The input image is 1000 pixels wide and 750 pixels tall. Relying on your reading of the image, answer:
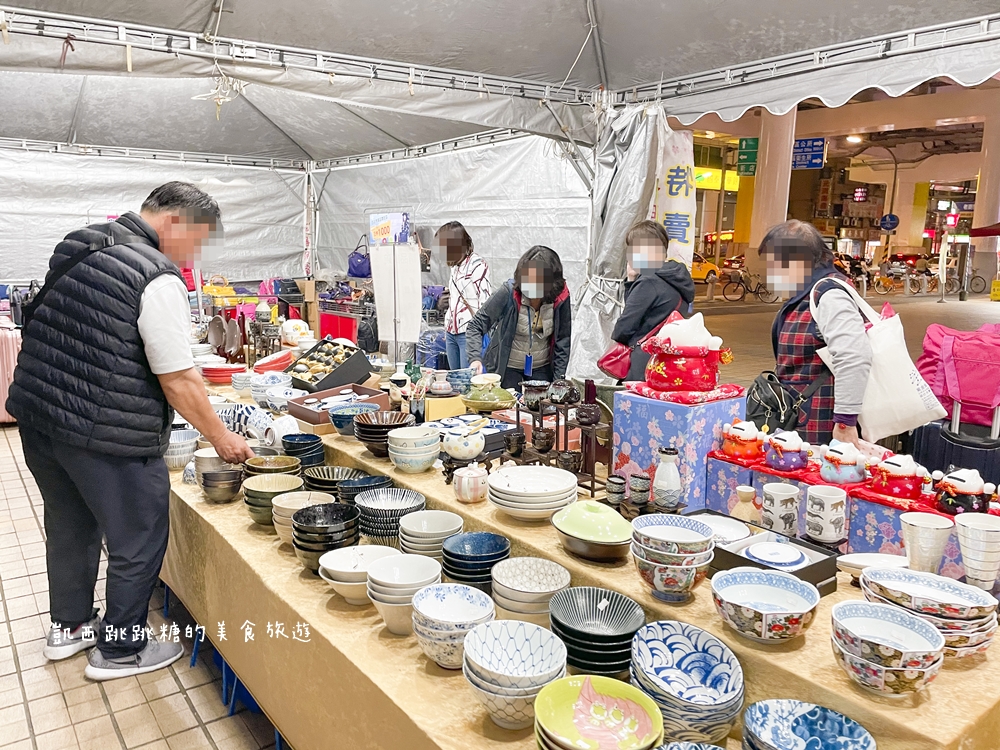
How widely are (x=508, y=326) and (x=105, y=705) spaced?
256 cm

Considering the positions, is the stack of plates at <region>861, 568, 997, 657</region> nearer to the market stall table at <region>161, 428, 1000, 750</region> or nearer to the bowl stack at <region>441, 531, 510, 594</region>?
the market stall table at <region>161, 428, 1000, 750</region>

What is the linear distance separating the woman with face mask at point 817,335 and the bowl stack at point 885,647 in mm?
1379

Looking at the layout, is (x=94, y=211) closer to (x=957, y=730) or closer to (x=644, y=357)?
(x=644, y=357)

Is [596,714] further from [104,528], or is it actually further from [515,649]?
[104,528]

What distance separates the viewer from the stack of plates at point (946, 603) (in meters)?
1.31

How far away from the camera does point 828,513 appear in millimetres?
1749

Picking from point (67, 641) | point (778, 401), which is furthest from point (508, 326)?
point (67, 641)

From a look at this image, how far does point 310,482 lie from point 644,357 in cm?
182

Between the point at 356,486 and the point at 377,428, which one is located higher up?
the point at 377,428

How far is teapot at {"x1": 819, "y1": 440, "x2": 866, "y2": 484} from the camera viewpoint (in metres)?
1.86

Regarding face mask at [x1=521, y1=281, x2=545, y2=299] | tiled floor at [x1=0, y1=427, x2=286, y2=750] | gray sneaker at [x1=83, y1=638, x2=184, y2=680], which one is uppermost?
face mask at [x1=521, y1=281, x2=545, y2=299]

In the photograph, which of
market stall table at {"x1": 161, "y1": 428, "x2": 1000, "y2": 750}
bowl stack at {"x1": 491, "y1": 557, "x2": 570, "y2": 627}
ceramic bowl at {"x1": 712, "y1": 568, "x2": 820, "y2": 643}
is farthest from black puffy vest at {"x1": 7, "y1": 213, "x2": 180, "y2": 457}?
ceramic bowl at {"x1": 712, "y1": 568, "x2": 820, "y2": 643}

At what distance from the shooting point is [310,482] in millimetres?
2535

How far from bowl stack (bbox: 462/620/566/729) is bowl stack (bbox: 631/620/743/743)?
0.18 metres
